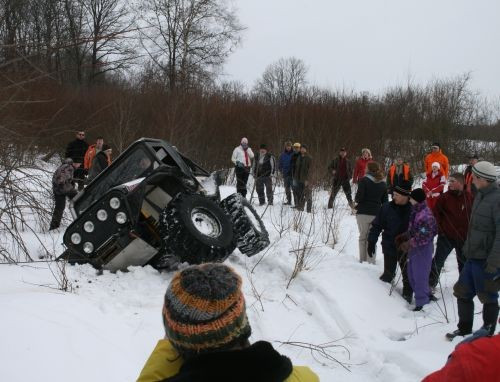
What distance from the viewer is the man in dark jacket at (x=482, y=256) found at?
4254 millimetres

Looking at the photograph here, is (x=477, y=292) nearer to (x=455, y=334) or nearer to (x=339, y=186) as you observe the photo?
(x=455, y=334)

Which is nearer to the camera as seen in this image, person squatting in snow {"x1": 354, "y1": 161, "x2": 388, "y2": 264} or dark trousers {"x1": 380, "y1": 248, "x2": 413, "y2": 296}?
dark trousers {"x1": 380, "y1": 248, "x2": 413, "y2": 296}

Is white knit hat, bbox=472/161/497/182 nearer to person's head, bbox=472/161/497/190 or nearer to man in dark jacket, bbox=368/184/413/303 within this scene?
person's head, bbox=472/161/497/190

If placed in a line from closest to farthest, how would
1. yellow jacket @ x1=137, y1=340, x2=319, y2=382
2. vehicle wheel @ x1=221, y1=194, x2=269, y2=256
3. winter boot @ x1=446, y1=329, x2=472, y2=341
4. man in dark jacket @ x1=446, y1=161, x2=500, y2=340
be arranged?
yellow jacket @ x1=137, y1=340, x2=319, y2=382 < man in dark jacket @ x1=446, y1=161, x2=500, y2=340 < winter boot @ x1=446, y1=329, x2=472, y2=341 < vehicle wheel @ x1=221, y1=194, x2=269, y2=256

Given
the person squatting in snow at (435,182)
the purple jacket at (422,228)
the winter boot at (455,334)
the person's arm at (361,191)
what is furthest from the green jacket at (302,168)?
the winter boot at (455,334)

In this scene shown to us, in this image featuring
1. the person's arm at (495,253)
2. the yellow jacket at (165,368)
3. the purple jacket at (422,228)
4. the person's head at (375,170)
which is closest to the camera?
the yellow jacket at (165,368)

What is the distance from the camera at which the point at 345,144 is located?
18062 millimetres

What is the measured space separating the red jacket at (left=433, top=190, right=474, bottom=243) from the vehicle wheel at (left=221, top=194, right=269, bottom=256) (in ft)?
7.43

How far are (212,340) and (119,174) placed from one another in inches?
211

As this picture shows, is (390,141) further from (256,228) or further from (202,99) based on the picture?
(256,228)

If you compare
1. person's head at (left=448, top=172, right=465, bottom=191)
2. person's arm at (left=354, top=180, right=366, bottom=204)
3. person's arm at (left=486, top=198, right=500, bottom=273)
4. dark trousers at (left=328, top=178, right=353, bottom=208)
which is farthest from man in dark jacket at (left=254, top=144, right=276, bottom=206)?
person's arm at (left=486, top=198, right=500, bottom=273)

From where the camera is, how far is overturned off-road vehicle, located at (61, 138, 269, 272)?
18.2 feet

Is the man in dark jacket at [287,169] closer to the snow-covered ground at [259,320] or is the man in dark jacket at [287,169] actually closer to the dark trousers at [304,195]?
the dark trousers at [304,195]

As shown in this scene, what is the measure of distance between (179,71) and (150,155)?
1828cm
